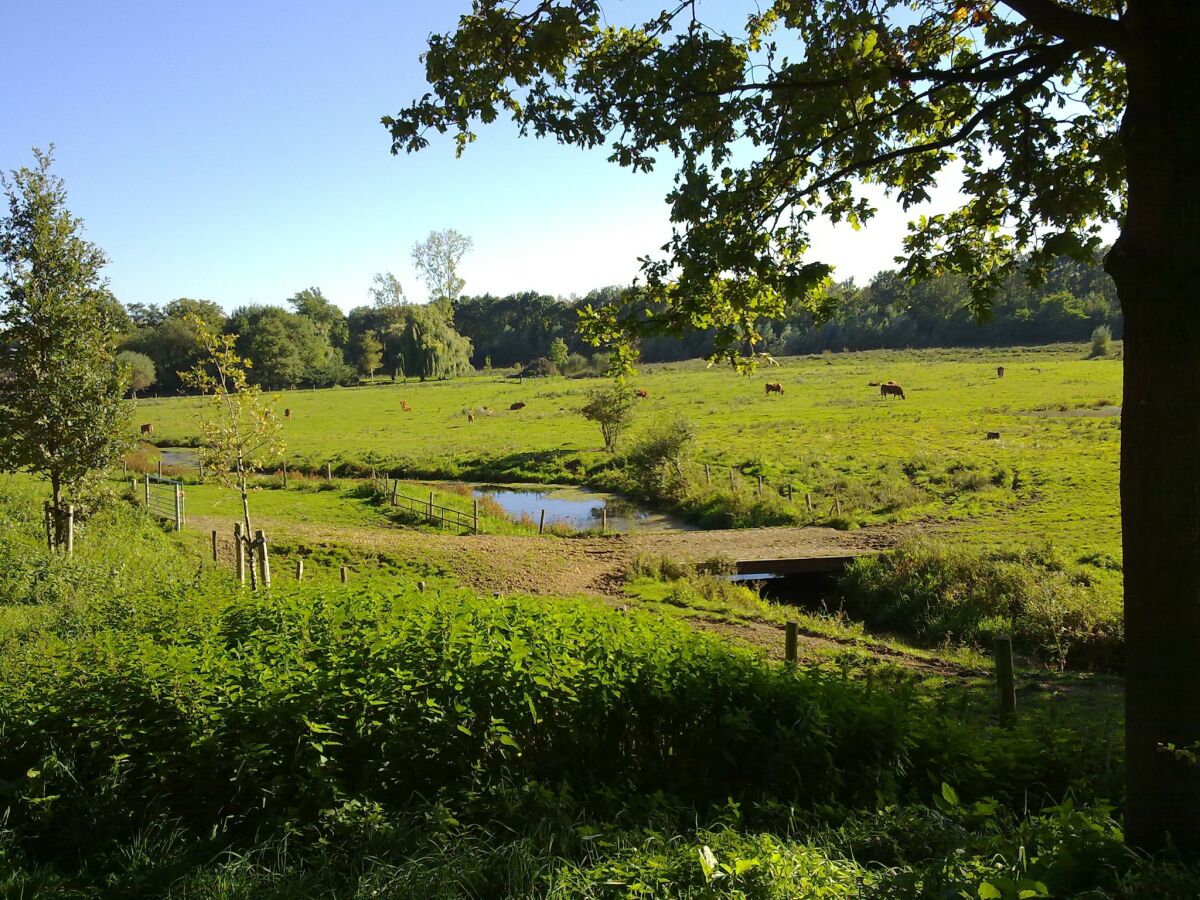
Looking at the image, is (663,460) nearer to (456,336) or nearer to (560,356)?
(560,356)

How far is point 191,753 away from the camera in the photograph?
6020mm

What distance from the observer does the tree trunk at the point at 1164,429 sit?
181 inches

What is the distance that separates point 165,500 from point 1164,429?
32.8m

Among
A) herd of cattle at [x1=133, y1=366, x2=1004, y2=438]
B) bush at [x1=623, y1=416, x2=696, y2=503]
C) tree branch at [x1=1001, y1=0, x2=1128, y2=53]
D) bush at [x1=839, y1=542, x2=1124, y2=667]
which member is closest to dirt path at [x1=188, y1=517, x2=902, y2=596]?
bush at [x1=839, y1=542, x2=1124, y2=667]

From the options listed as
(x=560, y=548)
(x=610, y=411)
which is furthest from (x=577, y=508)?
(x=610, y=411)

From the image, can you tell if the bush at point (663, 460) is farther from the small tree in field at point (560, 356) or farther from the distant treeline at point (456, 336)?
the small tree in field at point (560, 356)

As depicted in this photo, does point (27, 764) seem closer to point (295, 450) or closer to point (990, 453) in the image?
point (990, 453)

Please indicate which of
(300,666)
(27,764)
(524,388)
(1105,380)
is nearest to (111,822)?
(27,764)

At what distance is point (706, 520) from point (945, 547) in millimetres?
10682

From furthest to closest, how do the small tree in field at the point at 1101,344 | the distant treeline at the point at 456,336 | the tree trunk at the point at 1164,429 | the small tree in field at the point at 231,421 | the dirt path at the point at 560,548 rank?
the distant treeline at the point at 456,336, the small tree in field at the point at 1101,344, the dirt path at the point at 560,548, the small tree in field at the point at 231,421, the tree trunk at the point at 1164,429

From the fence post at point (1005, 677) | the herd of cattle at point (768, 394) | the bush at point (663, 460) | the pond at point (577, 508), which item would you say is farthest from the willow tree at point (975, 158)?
the herd of cattle at point (768, 394)

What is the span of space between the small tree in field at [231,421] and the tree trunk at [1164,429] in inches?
669

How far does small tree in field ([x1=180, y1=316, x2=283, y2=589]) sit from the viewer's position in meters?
18.2

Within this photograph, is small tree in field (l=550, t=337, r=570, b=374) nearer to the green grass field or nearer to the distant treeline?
the distant treeline
